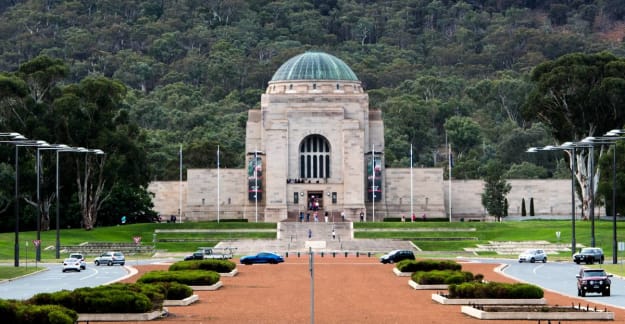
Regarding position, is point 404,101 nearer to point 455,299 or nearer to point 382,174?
point 382,174

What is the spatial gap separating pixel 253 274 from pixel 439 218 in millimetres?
53401

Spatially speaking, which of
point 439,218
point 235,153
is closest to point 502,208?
point 439,218

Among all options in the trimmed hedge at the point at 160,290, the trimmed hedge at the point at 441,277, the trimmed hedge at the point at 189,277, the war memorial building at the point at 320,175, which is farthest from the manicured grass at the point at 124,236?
the trimmed hedge at the point at 160,290

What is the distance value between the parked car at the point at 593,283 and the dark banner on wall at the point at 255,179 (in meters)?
71.9

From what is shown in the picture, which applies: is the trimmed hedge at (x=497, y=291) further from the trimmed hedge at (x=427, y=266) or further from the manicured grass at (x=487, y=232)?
the manicured grass at (x=487, y=232)

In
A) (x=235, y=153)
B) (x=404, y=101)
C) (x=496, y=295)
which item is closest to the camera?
(x=496, y=295)

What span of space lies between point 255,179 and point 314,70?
1163 cm

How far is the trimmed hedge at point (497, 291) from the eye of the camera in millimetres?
54375

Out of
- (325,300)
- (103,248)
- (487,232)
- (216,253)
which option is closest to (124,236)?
(103,248)

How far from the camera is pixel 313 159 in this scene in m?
132

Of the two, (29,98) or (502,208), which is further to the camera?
(502,208)

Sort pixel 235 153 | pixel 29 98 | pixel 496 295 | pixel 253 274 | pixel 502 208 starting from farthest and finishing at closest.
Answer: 1. pixel 235 153
2. pixel 502 208
3. pixel 29 98
4. pixel 253 274
5. pixel 496 295

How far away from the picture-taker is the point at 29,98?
379 ft

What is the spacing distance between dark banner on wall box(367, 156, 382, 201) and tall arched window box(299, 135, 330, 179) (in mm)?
3927
